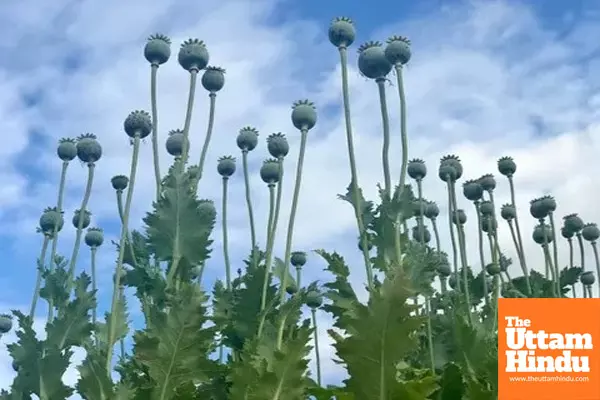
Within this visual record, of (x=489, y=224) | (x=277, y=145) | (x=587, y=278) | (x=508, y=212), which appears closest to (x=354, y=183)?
(x=277, y=145)

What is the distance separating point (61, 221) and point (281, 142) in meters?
2.21

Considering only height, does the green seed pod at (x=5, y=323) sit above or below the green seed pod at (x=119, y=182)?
below

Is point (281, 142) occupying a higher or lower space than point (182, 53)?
Result: lower

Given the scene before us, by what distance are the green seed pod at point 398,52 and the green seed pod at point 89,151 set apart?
2.30 m

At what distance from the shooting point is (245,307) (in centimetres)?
486

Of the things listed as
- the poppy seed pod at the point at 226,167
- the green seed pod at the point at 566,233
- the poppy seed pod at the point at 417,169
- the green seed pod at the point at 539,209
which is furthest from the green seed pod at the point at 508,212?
the poppy seed pod at the point at 226,167

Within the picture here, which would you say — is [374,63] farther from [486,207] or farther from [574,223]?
[574,223]

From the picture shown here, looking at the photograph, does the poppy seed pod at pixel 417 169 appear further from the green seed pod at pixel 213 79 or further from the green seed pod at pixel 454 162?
the green seed pod at pixel 213 79

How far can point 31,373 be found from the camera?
5797 mm

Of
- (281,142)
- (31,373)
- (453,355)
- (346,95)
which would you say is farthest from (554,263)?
(31,373)

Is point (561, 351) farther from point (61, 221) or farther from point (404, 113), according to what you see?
point (61, 221)

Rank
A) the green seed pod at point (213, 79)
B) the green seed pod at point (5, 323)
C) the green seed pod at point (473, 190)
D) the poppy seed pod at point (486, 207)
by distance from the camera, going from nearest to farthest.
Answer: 1. the green seed pod at point (213, 79)
2. the green seed pod at point (473, 190)
3. the poppy seed pod at point (486, 207)
4. the green seed pod at point (5, 323)

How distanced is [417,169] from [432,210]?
4.75 feet

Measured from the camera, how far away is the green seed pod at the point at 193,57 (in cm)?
542
